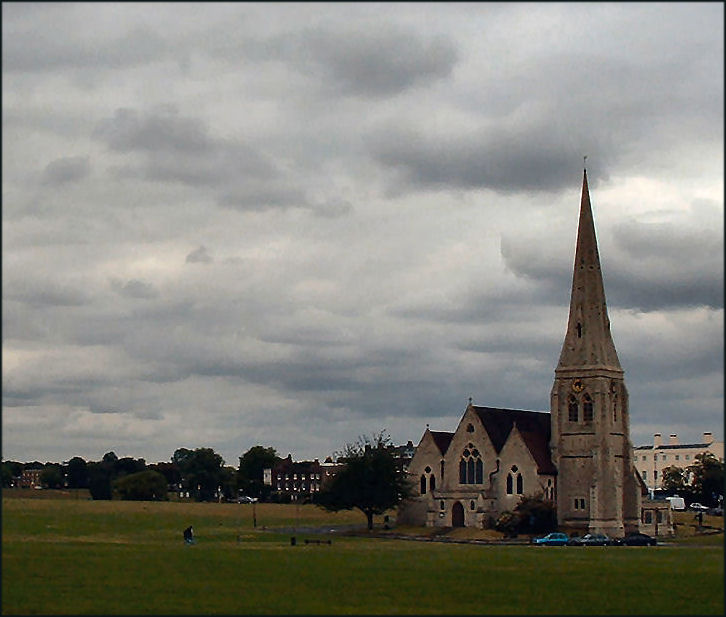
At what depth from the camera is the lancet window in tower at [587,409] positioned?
128 m

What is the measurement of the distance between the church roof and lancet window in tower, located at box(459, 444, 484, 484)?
2.48m

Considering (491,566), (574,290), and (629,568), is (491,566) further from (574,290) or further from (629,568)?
(574,290)

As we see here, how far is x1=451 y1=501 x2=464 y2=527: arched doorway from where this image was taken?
133250mm

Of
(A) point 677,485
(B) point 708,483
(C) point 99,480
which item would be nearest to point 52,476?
(C) point 99,480

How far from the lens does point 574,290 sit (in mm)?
130000

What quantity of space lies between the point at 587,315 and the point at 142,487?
6160 cm

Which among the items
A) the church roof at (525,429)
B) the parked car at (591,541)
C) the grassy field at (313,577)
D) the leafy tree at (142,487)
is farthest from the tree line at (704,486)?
the grassy field at (313,577)

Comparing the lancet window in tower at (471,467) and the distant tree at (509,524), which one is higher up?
the lancet window in tower at (471,467)

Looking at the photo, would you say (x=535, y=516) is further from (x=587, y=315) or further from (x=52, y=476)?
(x=52, y=476)

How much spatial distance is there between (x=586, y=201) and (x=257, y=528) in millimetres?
45474

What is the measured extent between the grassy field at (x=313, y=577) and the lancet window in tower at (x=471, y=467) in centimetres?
4941

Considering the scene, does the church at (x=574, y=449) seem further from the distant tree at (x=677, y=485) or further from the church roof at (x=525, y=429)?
the distant tree at (x=677, y=485)

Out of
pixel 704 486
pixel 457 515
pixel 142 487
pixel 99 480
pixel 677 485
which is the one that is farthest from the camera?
pixel 677 485

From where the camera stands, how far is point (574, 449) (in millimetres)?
Result: 127688
